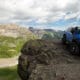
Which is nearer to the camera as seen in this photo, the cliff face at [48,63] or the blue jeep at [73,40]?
the cliff face at [48,63]

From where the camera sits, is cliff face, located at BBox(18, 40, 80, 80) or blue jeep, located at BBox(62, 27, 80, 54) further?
blue jeep, located at BBox(62, 27, 80, 54)

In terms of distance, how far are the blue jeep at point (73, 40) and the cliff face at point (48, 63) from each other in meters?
1.02

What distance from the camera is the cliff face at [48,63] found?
20936 millimetres

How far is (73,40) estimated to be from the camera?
102 ft

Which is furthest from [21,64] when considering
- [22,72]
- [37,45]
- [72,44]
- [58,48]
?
[72,44]

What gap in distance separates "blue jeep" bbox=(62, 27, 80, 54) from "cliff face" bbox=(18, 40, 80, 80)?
102 centimetres

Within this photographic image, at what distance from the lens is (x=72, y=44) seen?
3053cm

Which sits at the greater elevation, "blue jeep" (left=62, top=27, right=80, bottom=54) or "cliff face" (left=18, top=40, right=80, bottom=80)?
"blue jeep" (left=62, top=27, right=80, bottom=54)

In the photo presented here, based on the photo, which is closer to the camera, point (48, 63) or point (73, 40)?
point (48, 63)

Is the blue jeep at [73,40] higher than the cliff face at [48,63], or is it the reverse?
the blue jeep at [73,40]

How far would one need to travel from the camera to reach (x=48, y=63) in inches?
1036

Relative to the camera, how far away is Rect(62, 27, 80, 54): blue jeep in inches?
1160

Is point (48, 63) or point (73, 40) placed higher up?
point (73, 40)

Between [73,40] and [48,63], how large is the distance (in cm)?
654
